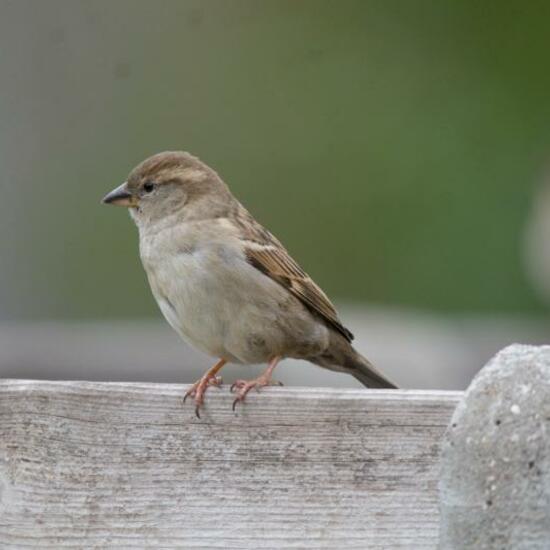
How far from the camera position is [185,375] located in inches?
216

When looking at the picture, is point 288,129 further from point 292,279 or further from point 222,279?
point 222,279

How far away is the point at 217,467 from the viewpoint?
2777mm

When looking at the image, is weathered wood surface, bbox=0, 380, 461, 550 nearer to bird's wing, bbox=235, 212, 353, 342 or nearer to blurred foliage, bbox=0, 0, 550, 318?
bird's wing, bbox=235, 212, 353, 342

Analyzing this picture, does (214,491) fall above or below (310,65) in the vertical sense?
below

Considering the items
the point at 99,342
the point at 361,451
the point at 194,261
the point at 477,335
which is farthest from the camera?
the point at 477,335

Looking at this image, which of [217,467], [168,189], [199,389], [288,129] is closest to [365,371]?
[168,189]

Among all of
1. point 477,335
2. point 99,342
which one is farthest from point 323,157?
point 99,342

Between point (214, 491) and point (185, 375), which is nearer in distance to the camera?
point (214, 491)

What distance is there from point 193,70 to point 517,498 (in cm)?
972

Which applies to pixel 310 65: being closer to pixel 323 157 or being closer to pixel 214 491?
pixel 323 157

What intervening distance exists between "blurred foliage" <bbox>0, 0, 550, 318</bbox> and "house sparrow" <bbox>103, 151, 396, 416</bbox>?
19.7 ft

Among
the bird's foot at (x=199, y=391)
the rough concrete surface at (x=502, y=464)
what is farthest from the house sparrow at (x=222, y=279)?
the rough concrete surface at (x=502, y=464)

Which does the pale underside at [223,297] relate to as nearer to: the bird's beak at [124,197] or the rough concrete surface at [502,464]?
the bird's beak at [124,197]

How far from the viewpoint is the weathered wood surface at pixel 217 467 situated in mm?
2664
